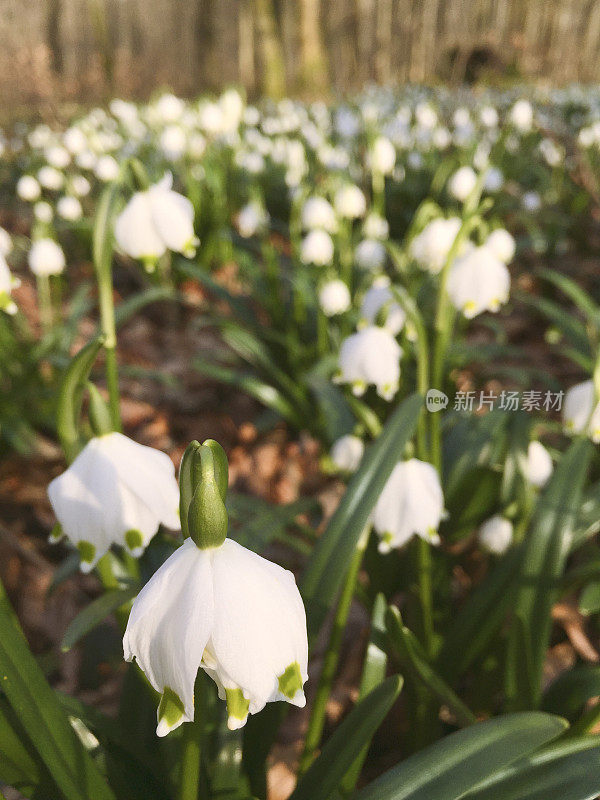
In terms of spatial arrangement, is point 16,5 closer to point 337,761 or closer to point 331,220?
point 331,220

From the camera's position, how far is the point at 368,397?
2.20 meters

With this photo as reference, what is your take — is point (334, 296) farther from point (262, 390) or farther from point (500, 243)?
point (500, 243)

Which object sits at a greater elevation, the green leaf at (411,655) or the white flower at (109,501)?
the white flower at (109,501)

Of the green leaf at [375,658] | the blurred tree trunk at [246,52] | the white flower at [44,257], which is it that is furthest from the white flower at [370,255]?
the blurred tree trunk at [246,52]

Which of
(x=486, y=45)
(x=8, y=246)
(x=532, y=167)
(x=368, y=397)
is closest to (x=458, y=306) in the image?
(x=368, y=397)

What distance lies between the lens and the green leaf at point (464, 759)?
2.60ft

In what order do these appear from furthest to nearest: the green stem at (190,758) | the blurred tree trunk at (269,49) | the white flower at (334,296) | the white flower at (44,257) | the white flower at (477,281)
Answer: the blurred tree trunk at (269,49), the white flower at (44,257), the white flower at (334,296), the white flower at (477,281), the green stem at (190,758)

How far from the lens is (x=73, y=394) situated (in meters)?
0.89

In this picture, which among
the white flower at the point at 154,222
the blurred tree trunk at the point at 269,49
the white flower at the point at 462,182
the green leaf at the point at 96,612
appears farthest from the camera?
the blurred tree trunk at the point at 269,49

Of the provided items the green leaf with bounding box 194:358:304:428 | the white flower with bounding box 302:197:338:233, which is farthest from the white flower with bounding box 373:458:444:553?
the white flower with bounding box 302:197:338:233

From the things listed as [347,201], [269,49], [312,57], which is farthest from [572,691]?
[312,57]

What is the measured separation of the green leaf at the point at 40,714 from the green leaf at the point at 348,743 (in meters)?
0.28

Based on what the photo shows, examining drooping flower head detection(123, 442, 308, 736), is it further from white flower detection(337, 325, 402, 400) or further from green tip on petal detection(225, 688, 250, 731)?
white flower detection(337, 325, 402, 400)

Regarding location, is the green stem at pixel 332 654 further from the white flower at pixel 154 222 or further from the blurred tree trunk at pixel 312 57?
the blurred tree trunk at pixel 312 57
